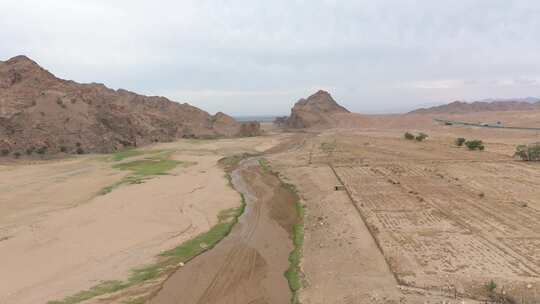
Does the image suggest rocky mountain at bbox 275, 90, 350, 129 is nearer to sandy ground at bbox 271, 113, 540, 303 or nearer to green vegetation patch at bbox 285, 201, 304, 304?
sandy ground at bbox 271, 113, 540, 303

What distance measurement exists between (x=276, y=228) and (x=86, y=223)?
787cm

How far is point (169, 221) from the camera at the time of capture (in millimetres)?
16938

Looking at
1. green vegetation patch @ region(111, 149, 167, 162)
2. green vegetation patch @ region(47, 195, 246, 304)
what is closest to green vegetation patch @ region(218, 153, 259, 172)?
green vegetation patch @ region(111, 149, 167, 162)

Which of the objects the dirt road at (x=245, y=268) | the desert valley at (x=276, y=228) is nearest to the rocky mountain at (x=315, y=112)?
the desert valley at (x=276, y=228)

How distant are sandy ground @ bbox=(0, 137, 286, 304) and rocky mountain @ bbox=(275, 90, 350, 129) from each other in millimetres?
59106

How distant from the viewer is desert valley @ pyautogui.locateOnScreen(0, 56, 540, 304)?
33.8ft

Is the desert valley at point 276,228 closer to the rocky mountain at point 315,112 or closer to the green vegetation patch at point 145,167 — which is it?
the green vegetation patch at point 145,167

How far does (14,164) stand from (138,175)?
44.1 ft

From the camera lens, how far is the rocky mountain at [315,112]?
87238mm

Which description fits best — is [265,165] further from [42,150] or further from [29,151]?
[29,151]

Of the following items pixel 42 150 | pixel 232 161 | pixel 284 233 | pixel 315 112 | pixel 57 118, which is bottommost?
pixel 284 233

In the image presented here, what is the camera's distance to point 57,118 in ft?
140

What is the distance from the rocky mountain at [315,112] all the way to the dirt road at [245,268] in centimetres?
6866

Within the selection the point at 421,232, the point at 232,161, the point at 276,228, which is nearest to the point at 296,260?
the point at 276,228
